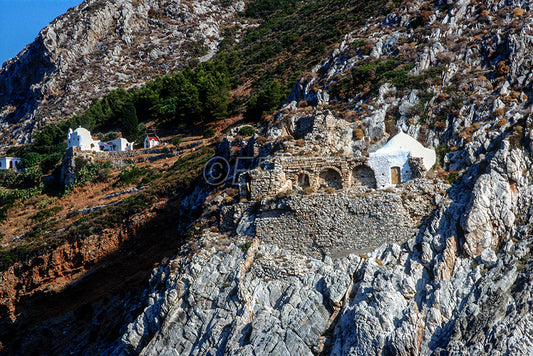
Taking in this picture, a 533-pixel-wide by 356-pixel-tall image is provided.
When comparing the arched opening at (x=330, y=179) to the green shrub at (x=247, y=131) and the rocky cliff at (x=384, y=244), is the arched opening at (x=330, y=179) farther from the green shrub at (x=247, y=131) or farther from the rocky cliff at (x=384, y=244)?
the green shrub at (x=247, y=131)

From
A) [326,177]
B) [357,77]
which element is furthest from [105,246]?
[357,77]

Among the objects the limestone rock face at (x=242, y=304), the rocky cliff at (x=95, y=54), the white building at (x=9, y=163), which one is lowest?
the limestone rock face at (x=242, y=304)

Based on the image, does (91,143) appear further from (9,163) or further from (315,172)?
(315,172)

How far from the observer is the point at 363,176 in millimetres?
28328

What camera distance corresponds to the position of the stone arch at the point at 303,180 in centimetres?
2844

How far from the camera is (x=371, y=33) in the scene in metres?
43.5

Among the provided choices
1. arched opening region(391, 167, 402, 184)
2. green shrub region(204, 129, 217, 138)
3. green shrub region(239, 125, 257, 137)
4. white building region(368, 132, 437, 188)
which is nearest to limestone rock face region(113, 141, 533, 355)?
white building region(368, 132, 437, 188)

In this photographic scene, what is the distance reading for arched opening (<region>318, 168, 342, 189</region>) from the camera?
93.6 feet

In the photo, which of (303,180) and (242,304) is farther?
(303,180)

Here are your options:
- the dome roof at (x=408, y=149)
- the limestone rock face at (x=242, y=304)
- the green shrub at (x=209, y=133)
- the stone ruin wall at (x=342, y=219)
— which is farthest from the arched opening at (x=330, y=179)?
the green shrub at (x=209, y=133)

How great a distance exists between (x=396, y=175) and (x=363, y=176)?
1.82m

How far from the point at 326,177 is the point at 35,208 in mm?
37411

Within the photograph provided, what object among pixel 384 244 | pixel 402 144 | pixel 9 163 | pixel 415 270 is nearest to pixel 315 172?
pixel 402 144

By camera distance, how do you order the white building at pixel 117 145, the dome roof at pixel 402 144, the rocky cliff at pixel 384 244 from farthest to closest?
the white building at pixel 117 145 → the dome roof at pixel 402 144 → the rocky cliff at pixel 384 244
